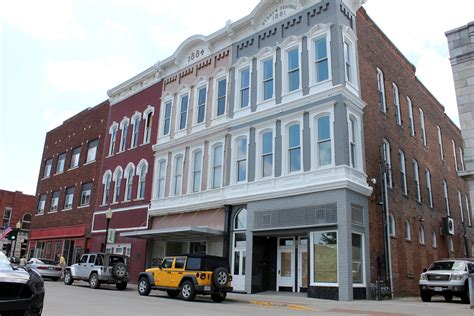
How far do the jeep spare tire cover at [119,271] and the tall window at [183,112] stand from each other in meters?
9.60

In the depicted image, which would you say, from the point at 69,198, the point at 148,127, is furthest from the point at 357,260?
the point at 69,198

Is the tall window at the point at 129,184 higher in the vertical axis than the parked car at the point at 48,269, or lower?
higher

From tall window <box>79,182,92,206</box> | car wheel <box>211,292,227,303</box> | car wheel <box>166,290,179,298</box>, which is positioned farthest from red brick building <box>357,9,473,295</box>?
tall window <box>79,182,92,206</box>

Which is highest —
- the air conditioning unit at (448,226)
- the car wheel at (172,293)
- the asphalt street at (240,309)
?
the air conditioning unit at (448,226)

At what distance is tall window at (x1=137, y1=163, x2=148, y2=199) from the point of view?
28.8 meters

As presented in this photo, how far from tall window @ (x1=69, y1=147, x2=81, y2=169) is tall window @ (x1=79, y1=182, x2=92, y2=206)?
2.97m

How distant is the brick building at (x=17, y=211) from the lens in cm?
5478

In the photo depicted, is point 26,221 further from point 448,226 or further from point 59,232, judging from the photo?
point 448,226

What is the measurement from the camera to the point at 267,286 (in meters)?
20.5

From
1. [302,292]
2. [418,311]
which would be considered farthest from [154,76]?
[418,311]

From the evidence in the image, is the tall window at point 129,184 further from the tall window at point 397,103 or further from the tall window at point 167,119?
the tall window at point 397,103

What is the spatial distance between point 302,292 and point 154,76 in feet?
62.4

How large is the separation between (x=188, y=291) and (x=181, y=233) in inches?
255

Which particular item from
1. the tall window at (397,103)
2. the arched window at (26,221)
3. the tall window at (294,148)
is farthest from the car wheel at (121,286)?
the arched window at (26,221)
